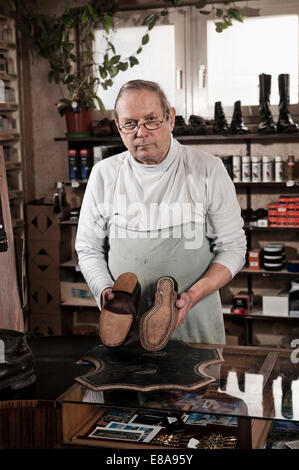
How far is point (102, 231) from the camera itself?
254 centimetres

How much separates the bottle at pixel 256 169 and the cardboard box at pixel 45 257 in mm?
1727

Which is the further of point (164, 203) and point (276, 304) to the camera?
point (276, 304)

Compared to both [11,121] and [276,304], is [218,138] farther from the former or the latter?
[11,121]

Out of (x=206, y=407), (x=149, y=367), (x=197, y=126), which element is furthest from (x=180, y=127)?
(x=206, y=407)

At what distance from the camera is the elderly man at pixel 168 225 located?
243cm

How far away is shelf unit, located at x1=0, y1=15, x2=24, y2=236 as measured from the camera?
5.26 meters

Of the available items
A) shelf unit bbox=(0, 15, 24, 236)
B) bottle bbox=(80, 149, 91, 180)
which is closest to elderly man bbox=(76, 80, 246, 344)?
bottle bbox=(80, 149, 91, 180)

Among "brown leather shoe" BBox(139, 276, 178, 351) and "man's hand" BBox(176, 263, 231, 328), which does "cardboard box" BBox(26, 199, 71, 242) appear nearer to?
"man's hand" BBox(176, 263, 231, 328)

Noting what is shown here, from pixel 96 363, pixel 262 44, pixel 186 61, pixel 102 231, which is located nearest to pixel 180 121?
pixel 186 61

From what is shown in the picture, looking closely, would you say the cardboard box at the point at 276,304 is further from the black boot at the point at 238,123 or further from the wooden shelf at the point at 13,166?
the wooden shelf at the point at 13,166

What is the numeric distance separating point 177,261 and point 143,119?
0.60 metres

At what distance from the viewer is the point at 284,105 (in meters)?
4.80

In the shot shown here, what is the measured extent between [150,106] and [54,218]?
10.5 feet
